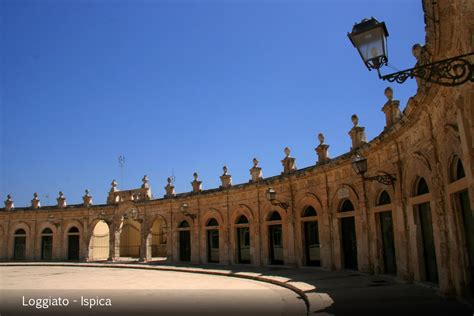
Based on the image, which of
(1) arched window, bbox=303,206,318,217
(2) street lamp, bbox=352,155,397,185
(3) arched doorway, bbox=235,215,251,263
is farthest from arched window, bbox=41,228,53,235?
(2) street lamp, bbox=352,155,397,185

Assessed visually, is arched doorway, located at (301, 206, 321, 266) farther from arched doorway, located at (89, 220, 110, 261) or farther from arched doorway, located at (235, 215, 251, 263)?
arched doorway, located at (89, 220, 110, 261)

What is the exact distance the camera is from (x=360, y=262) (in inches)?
542

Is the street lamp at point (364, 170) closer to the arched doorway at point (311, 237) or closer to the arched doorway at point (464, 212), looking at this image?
the arched doorway at point (464, 212)

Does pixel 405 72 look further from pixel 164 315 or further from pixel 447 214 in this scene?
pixel 164 315

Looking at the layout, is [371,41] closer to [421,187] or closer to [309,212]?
[421,187]

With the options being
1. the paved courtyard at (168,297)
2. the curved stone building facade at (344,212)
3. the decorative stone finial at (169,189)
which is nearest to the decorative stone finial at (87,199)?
the curved stone building facade at (344,212)

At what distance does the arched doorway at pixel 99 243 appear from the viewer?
2980 centimetres

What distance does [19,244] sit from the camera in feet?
102

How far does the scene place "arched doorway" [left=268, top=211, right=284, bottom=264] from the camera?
19109 mm

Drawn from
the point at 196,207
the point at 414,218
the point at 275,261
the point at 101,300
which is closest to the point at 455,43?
the point at 414,218

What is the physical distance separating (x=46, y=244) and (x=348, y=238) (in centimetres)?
2440

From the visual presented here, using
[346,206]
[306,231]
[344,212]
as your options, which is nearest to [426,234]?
[344,212]

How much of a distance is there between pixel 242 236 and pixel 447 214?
14204 mm

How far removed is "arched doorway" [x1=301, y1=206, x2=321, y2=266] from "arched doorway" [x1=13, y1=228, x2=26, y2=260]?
77.2ft
